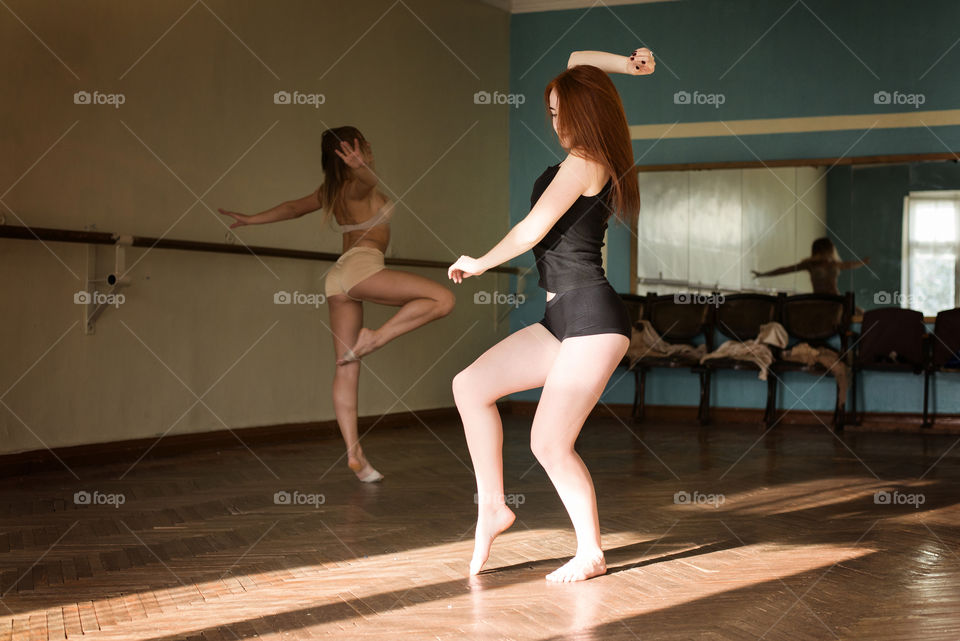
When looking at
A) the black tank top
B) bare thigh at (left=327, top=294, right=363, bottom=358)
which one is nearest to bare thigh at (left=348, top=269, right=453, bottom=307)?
bare thigh at (left=327, top=294, right=363, bottom=358)

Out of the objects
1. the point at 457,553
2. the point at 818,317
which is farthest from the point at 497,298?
the point at 457,553

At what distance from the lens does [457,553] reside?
333 centimetres

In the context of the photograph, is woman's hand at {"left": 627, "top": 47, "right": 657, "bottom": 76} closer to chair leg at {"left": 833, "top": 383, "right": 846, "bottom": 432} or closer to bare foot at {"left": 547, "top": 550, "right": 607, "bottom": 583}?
bare foot at {"left": 547, "top": 550, "right": 607, "bottom": 583}

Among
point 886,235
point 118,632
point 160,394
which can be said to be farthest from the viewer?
point 886,235

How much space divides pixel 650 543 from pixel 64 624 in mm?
1972

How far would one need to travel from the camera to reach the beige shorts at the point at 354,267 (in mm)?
4750

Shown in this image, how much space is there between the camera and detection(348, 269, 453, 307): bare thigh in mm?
4672

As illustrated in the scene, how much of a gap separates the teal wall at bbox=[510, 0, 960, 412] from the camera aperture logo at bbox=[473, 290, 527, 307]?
0.09 metres

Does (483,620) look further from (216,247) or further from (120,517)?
(216,247)

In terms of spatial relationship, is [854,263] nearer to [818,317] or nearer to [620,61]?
[818,317]

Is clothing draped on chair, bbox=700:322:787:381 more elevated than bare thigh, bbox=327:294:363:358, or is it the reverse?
bare thigh, bbox=327:294:363:358

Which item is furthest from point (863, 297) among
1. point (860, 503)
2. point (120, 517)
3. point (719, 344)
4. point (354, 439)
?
point (120, 517)

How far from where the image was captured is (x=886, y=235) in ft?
27.3

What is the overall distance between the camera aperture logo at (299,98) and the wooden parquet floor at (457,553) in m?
2.60
